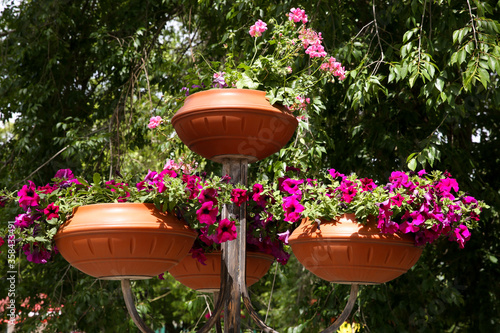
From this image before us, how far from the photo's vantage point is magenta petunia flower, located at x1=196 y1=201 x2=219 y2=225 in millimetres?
1639

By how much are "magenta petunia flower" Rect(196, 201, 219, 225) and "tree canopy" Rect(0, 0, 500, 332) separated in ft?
6.16

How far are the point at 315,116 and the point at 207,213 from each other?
233 centimetres

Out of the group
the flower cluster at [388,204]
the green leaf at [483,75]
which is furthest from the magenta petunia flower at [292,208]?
the green leaf at [483,75]

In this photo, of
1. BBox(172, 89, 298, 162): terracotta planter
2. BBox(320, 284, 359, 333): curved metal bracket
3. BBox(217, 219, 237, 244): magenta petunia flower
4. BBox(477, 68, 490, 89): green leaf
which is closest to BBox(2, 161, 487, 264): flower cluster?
BBox(217, 219, 237, 244): magenta petunia flower

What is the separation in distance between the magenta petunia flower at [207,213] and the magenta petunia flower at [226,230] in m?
0.03

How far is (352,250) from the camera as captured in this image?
1.71 m

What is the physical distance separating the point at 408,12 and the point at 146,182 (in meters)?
2.46

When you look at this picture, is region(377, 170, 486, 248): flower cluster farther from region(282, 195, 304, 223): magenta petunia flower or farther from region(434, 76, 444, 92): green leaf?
region(434, 76, 444, 92): green leaf

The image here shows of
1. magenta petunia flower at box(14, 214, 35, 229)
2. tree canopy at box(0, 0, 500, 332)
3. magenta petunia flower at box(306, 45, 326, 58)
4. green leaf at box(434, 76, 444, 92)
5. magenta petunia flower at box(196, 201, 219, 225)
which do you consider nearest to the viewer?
magenta petunia flower at box(196, 201, 219, 225)

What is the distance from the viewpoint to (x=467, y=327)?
515 centimetres

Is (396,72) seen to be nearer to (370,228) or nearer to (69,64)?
(370,228)

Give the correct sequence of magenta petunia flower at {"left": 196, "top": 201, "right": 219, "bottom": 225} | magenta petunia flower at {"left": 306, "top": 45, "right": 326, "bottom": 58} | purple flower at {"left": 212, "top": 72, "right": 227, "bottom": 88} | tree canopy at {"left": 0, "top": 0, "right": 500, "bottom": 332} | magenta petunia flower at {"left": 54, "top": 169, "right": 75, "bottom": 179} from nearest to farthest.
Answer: magenta petunia flower at {"left": 196, "top": 201, "right": 219, "bottom": 225}, magenta petunia flower at {"left": 54, "top": 169, "right": 75, "bottom": 179}, purple flower at {"left": 212, "top": 72, "right": 227, "bottom": 88}, magenta petunia flower at {"left": 306, "top": 45, "right": 326, "bottom": 58}, tree canopy at {"left": 0, "top": 0, "right": 500, "bottom": 332}

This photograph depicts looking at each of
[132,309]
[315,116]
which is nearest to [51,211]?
[132,309]

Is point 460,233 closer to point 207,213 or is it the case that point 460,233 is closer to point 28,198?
point 207,213
